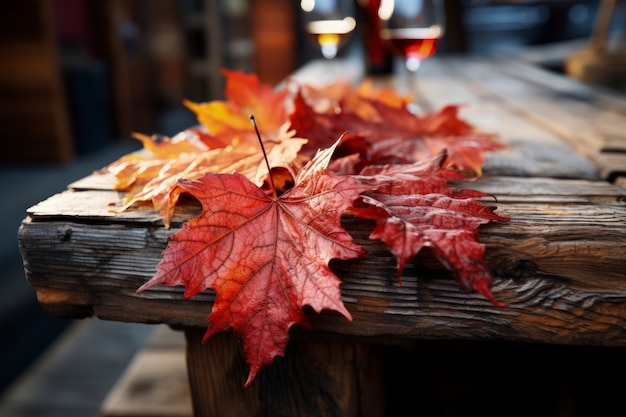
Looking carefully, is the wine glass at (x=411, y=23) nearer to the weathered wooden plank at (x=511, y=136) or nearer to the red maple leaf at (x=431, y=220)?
the weathered wooden plank at (x=511, y=136)

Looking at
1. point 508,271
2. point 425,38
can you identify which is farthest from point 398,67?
point 508,271

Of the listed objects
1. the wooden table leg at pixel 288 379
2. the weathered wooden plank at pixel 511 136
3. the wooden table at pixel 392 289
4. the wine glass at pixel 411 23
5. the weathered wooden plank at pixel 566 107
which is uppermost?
the wine glass at pixel 411 23

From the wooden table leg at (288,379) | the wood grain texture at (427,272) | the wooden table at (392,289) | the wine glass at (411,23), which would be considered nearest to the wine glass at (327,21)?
the wine glass at (411,23)

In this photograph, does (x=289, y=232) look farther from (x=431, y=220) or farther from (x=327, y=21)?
(x=327, y=21)

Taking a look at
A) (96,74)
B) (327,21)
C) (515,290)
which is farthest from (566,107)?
(96,74)

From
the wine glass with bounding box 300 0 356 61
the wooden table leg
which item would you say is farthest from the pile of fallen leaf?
the wine glass with bounding box 300 0 356 61

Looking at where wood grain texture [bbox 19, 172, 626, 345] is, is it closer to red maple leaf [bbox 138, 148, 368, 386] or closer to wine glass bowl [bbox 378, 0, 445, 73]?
red maple leaf [bbox 138, 148, 368, 386]

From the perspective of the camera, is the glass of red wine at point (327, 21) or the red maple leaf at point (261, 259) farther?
the glass of red wine at point (327, 21)

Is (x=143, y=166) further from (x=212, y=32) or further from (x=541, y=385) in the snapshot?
(x=212, y=32)
